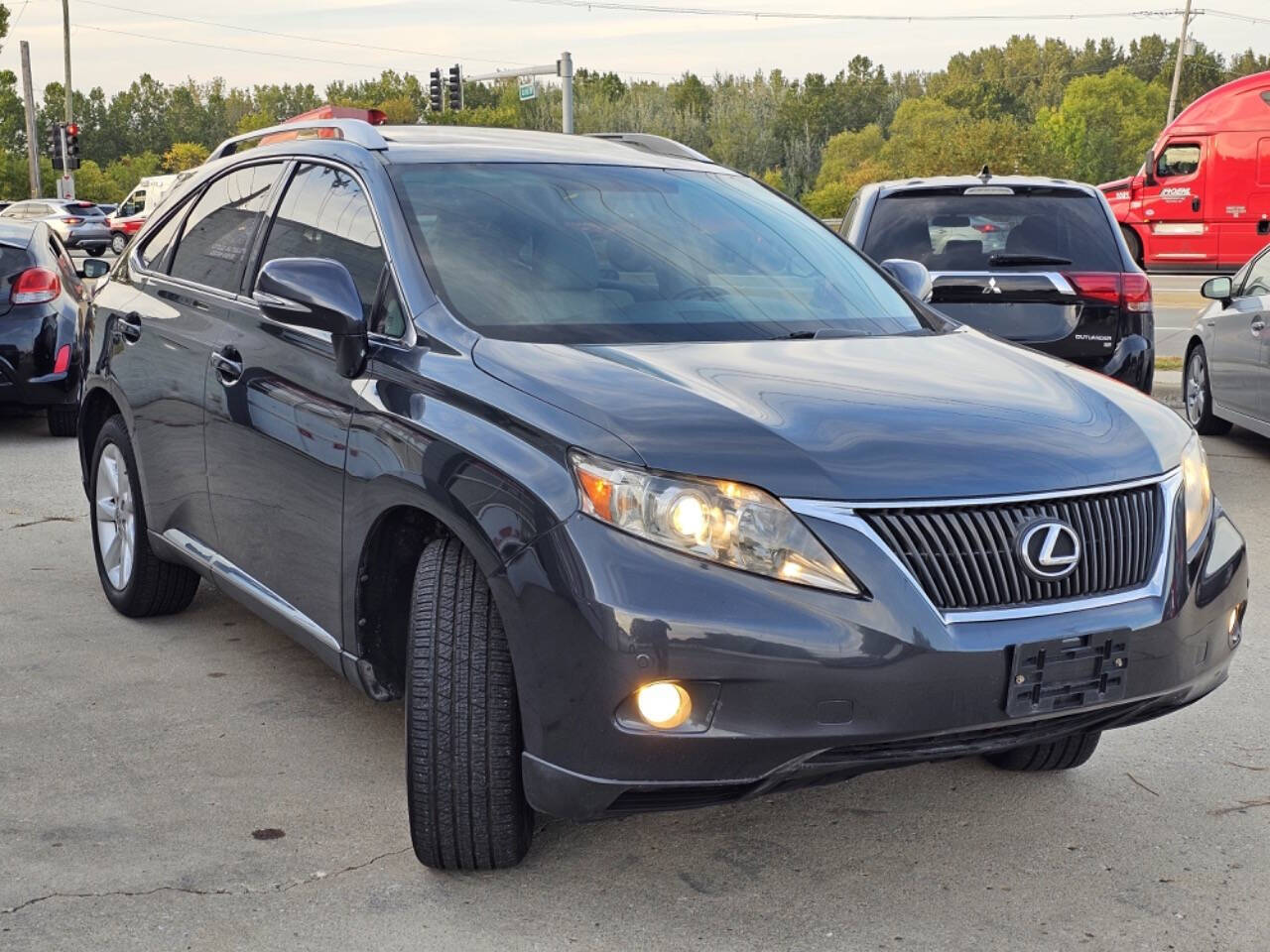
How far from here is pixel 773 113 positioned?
13612cm

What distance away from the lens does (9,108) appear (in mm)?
91125

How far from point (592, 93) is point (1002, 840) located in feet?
468

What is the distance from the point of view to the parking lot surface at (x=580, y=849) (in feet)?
10.6

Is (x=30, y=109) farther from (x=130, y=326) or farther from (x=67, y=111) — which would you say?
(x=130, y=326)

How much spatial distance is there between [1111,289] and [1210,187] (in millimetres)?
19865

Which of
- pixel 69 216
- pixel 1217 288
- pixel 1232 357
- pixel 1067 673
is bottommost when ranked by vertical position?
pixel 69 216

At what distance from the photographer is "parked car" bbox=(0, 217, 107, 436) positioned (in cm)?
1009

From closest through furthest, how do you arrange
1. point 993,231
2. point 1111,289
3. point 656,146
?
point 656,146 → point 1111,289 → point 993,231

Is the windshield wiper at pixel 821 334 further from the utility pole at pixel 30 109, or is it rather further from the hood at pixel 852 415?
the utility pole at pixel 30 109

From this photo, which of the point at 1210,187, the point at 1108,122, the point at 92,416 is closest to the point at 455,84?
the point at 1210,187

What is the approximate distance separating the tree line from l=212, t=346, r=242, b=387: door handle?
7849 cm

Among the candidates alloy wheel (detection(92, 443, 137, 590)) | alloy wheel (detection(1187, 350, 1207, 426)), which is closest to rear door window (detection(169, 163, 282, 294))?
alloy wheel (detection(92, 443, 137, 590))

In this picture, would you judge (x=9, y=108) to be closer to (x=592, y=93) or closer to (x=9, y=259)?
(x=592, y=93)

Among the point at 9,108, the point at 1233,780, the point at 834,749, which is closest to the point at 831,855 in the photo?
the point at 834,749
